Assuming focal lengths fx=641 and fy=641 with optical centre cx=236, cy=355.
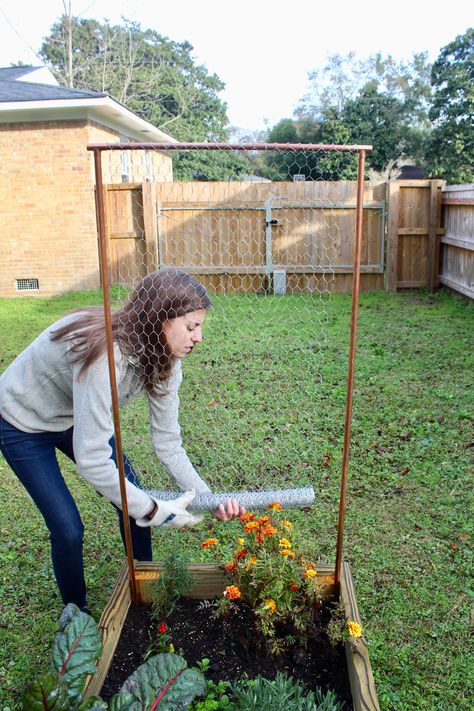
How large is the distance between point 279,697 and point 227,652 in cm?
37

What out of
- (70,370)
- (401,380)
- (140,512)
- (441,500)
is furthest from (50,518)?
(401,380)

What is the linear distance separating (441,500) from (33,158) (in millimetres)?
9186

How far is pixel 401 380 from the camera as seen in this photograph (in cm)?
547

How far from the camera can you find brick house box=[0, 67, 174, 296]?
10.2 m

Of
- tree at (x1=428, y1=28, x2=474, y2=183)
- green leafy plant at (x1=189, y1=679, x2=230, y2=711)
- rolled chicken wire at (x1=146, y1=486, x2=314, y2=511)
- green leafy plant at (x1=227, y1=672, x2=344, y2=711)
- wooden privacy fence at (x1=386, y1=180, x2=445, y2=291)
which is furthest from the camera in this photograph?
tree at (x1=428, y1=28, x2=474, y2=183)

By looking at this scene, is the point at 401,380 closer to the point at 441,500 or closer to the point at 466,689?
the point at 441,500

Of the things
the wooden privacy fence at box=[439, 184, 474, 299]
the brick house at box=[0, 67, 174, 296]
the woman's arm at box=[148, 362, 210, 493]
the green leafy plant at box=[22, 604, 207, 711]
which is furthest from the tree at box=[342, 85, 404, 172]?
the green leafy plant at box=[22, 604, 207, 711]

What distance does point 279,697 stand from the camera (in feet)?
4.99

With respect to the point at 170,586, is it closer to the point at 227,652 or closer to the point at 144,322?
the point at 227,652

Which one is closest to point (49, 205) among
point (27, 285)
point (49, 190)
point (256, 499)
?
point (49, 190)

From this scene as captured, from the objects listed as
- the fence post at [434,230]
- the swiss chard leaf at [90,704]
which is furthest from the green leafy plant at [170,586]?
the fence post at [434,230]

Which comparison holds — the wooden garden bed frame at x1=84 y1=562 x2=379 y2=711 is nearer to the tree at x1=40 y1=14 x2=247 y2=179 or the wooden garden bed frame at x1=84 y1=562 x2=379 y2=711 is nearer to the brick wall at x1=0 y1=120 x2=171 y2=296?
the brick wall at x1=0 y1=120 x2=171 y2=296

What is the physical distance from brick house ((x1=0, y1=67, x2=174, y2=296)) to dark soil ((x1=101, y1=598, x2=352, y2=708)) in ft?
→ 29.6

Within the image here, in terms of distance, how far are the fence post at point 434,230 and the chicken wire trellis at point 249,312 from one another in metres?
1.27
